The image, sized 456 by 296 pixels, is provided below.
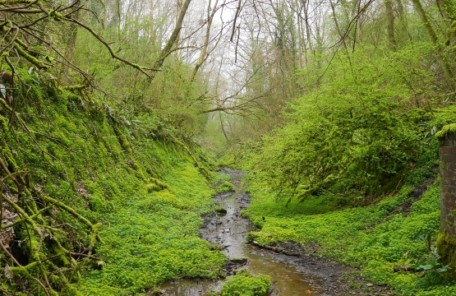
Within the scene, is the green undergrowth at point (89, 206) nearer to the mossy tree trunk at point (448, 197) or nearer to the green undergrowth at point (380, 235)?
the green undergrowth at point (380, 235)

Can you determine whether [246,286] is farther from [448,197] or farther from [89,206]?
[89,206]

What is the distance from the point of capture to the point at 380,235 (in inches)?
304

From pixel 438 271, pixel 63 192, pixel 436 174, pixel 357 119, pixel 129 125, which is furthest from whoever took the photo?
pixel 129 125

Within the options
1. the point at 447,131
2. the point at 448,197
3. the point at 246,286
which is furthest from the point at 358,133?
the point at 246,286

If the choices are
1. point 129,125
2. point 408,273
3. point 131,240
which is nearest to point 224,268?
point 131,240

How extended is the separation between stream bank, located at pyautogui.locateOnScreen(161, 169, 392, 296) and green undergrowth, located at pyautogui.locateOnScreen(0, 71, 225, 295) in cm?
34

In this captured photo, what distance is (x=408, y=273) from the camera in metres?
6.19

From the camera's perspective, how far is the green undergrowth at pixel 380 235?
233 inches

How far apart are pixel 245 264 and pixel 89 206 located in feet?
10.9

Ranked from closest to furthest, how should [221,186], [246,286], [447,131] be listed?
[447,131], [246,286], [221,186]

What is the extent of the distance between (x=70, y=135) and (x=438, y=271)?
7782mm

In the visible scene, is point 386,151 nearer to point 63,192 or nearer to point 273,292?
point 273,292

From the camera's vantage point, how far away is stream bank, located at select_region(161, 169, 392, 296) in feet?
20.9

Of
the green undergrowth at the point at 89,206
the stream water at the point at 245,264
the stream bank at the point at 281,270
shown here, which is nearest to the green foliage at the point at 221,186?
the green undergrowth at the point at 89,206
